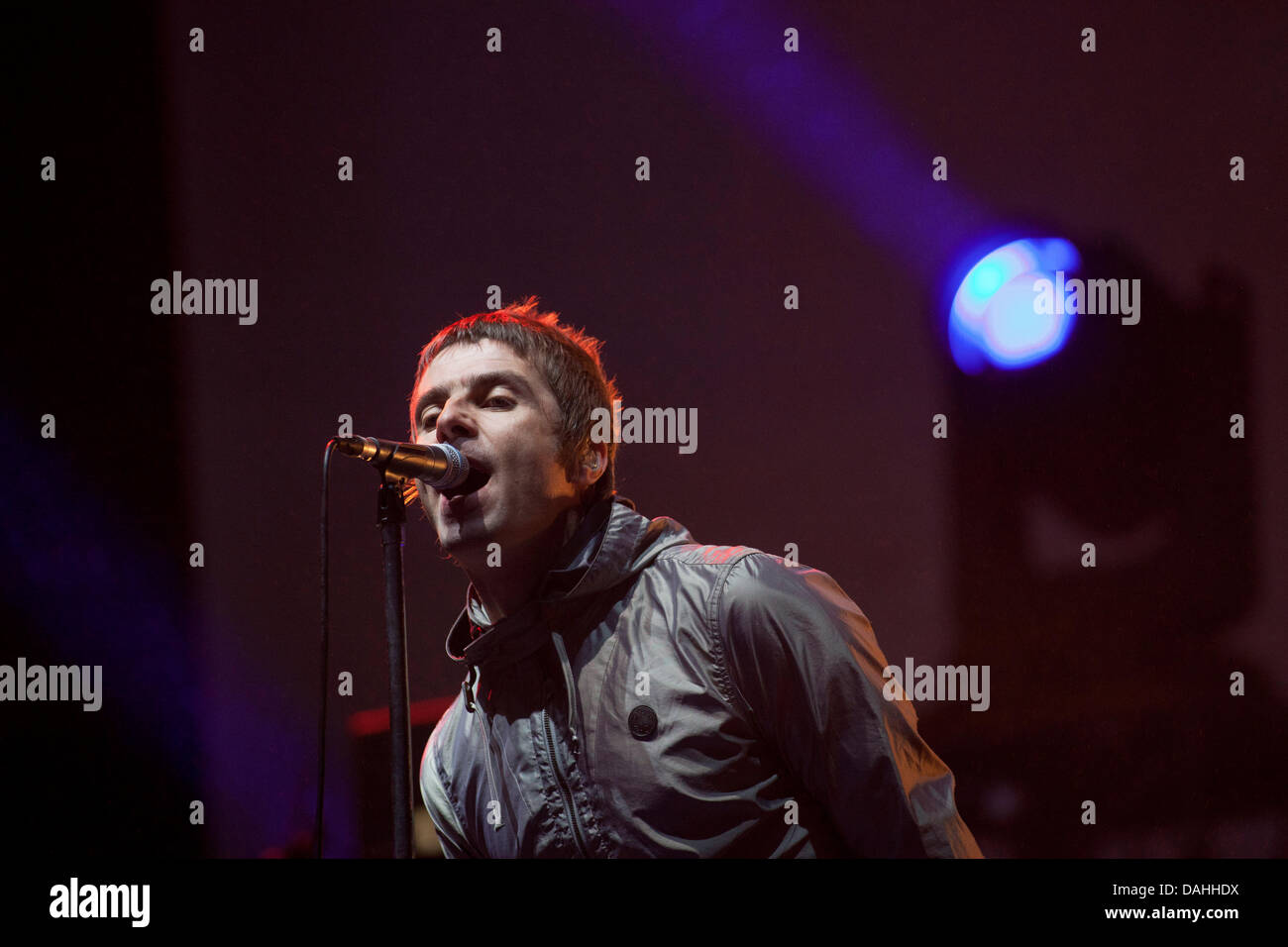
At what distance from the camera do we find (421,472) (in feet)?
4.93

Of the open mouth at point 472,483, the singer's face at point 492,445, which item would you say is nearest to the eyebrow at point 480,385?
the singer's face at point 492,445

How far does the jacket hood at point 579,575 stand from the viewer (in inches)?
68.6

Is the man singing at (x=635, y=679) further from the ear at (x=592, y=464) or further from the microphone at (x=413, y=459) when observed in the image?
the microphone at (x=413, y=459)

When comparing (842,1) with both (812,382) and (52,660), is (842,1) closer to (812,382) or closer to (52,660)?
(812,382)

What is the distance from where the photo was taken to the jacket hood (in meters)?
1.74

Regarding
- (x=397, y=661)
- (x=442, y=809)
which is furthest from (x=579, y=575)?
(x=442, y=809)

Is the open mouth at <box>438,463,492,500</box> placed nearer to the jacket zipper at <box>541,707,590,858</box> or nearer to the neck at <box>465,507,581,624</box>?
the neck at <box>465,507,581,624</box>

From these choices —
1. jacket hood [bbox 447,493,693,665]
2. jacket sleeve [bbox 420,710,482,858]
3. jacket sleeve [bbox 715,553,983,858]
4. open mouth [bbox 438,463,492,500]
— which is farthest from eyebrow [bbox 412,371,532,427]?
jacket sleeve [bbox 420,710,482,858]

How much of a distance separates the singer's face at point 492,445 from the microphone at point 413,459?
74 mm

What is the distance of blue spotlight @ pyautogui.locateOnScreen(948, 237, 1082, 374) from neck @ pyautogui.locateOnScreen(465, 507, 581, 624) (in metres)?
1.08

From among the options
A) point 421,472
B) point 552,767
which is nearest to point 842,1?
point 421,472

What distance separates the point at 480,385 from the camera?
1.81 meters
